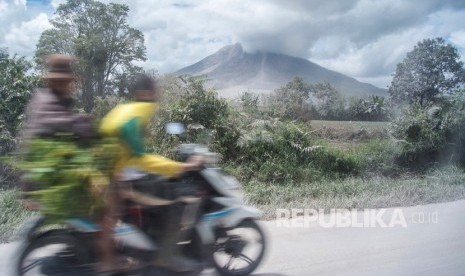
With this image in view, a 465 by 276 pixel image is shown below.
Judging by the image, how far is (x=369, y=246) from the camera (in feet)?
16.0

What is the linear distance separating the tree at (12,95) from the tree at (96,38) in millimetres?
3005

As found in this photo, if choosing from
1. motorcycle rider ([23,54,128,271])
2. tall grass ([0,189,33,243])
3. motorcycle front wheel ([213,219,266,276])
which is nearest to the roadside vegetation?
tall grass ([0,189,33,243])

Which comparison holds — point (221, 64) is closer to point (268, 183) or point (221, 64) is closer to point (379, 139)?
point (379, 139)

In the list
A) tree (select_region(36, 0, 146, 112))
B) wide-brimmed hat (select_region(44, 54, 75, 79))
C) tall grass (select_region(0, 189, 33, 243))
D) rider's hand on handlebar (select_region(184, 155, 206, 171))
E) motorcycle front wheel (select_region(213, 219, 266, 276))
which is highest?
tree (select_region(36, 0, 146, 112))

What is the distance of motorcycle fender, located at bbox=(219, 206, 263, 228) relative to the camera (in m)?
3.93

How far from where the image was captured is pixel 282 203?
22.7ft

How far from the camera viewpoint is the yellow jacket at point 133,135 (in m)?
3.57

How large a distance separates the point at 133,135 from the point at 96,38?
14504 millimetres

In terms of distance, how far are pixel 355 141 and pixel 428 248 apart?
6.91 metres

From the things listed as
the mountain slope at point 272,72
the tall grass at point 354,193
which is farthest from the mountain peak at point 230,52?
the tall grass at point 354,193

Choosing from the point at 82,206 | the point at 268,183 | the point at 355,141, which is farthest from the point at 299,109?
the point at 82,206

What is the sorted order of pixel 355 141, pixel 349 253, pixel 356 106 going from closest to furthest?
pixel 349 253 → pixel 355 141 → pixel 356 106

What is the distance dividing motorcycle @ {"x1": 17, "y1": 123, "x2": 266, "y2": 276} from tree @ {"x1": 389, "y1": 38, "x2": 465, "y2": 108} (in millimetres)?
11568

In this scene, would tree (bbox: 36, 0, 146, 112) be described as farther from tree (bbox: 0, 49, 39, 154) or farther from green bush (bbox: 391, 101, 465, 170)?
green bush (bbox: 391, 101, 465, 170)
